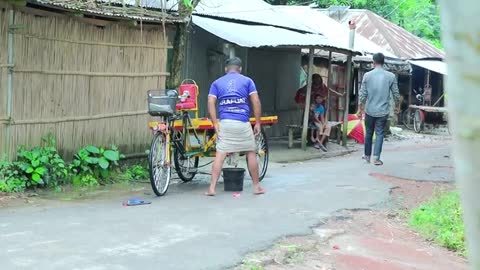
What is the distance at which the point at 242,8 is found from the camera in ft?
48.9

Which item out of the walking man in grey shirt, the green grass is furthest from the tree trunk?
the walking man in grey shirt

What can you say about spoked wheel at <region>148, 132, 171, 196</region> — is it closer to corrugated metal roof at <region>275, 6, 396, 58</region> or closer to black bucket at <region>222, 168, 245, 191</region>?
black bucket at <region>222, 168, 245, 191</region>

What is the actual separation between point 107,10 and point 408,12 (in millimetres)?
26691

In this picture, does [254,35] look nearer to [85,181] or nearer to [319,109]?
[319,109]

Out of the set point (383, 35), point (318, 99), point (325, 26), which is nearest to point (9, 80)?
point (318, 99)

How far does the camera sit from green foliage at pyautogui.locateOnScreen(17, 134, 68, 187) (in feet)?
25.0

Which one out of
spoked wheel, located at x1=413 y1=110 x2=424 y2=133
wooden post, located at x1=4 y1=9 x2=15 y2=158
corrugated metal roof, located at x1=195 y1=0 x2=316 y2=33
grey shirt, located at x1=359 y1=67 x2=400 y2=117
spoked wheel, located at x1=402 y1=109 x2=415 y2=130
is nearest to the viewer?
wooden post, located at x1=4 y1=9 x2=15 y2=158

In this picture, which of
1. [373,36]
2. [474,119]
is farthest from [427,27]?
[474,119]

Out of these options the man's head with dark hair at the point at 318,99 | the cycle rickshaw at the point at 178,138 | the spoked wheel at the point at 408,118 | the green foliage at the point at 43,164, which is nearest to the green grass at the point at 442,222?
the cycle rickshaw at the point at 178,138

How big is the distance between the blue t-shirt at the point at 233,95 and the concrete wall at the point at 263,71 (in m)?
4.98

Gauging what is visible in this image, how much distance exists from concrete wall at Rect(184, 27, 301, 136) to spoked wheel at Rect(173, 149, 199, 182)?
415cm

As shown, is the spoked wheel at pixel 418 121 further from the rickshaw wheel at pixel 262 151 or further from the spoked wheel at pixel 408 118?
the rickshaw wheel at pixel 262 151

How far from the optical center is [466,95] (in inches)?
43.4

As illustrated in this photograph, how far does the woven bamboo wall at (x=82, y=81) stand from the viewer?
7734mm
